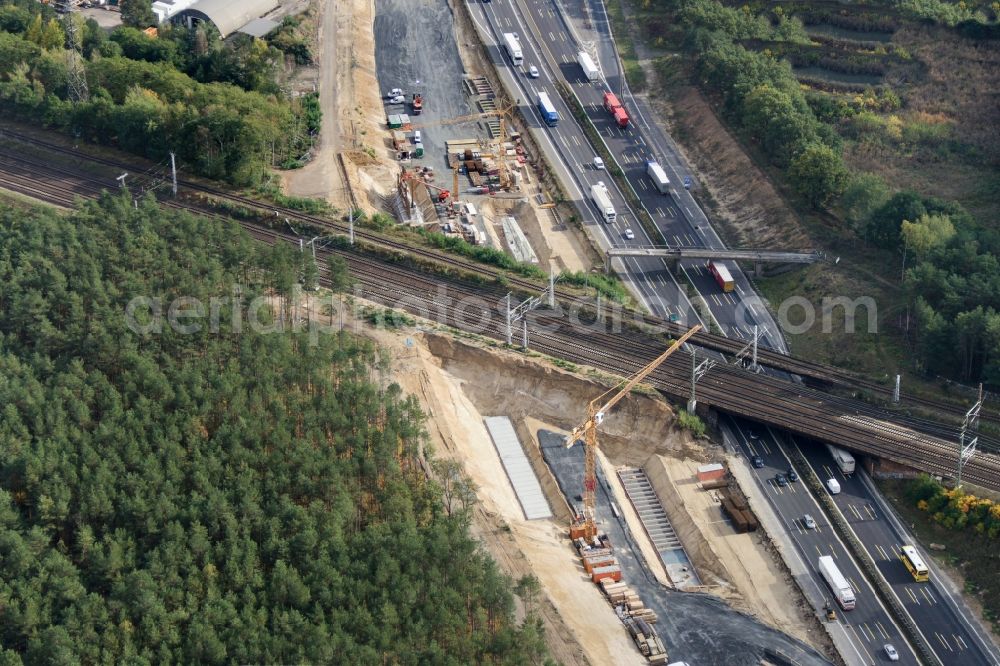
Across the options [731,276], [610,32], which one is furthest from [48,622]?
[610,32]

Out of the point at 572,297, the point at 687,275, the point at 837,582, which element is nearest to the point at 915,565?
the point at 837,582

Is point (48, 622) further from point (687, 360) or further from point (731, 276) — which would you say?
point (731, 276)

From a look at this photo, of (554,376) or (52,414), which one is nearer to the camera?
(52,414)

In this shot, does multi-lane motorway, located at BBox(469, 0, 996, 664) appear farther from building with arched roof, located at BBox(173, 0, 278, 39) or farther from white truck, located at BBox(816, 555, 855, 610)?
building with arched roof, located at BBox(173, 0, 278, 39)

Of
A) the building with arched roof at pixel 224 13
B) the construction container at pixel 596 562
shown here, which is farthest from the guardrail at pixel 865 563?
the building with arched roof at pixel 224 13

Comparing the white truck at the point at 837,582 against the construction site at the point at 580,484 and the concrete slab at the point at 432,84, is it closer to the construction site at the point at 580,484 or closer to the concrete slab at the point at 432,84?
the construction site at the point at 580,484

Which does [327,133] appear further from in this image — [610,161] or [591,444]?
[591,444]

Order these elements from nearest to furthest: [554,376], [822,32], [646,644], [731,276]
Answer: [646,644] → [554,376] → [731,276] → [822,32]
